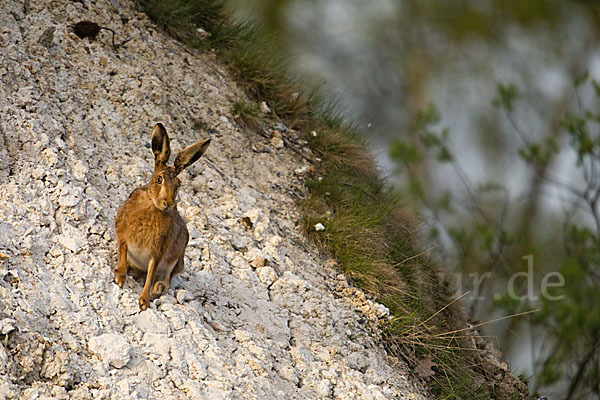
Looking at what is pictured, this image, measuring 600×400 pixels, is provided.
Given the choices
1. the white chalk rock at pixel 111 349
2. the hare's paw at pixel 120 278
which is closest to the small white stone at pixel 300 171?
the hare's paw at pixel 120 278

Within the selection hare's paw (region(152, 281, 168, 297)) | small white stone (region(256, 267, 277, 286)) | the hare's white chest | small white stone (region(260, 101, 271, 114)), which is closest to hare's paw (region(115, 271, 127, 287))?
the hare's white chest

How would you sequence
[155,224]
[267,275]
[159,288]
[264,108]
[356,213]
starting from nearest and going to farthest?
[155,224] < [159,288] < [267,275] < [356,213] < [264,108]

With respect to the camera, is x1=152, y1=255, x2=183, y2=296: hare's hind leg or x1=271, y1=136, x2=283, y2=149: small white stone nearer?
x1=152, y1=255, x2=183, y2=296: hare's hind leg

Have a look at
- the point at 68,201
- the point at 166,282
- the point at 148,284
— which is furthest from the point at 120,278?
the point at 68,201

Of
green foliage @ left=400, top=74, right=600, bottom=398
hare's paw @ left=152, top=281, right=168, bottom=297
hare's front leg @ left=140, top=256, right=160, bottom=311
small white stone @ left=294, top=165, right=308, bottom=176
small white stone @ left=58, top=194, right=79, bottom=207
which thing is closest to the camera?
hare's front leg @ left=140, top=256, right=160, bottom=311

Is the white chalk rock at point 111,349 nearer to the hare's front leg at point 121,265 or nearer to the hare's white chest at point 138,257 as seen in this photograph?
the hare's front leg at point 121,265

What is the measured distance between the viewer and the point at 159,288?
17.1ft

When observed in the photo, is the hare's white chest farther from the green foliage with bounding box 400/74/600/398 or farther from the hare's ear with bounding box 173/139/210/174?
the green foliage with bounding box 400/74/600/398

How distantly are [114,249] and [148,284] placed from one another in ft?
1.67

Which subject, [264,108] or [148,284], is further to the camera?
[264,108]

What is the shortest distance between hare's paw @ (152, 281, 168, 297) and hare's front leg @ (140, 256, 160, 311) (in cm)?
14

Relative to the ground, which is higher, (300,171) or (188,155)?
(188,155)

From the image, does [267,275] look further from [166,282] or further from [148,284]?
[148,284]

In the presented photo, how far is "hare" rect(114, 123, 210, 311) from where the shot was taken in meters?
4.91
